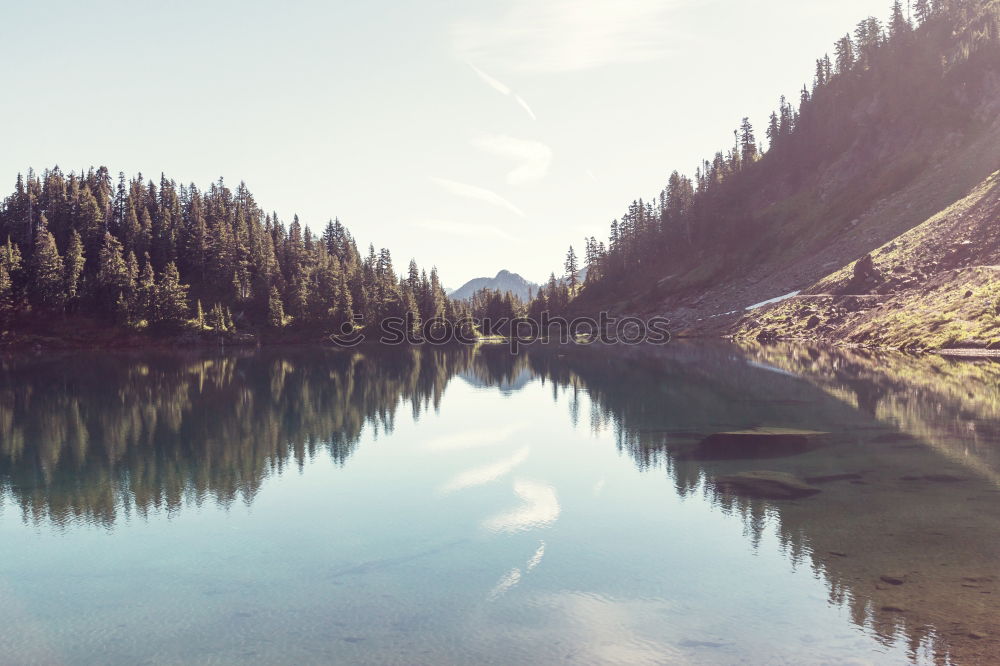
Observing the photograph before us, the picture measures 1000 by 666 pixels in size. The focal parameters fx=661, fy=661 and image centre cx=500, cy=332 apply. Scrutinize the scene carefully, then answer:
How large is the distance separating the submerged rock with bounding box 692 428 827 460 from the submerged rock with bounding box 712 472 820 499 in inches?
151

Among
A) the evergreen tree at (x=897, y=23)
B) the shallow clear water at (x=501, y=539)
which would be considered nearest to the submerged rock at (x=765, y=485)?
the shallow clear water at (x=501, y=539)

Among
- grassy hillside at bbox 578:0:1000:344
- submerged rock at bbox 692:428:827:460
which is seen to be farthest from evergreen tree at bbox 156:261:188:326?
submerged rock at bbox 692:428:827:460

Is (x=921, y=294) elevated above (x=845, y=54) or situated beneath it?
situated beneath

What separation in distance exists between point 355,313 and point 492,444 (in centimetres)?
14693

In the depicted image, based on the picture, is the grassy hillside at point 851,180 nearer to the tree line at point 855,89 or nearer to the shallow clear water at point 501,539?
the tree line at point 855,89

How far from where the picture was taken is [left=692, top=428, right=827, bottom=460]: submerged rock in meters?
32.6

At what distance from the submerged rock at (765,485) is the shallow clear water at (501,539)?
0.88m

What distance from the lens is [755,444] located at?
34.8 m

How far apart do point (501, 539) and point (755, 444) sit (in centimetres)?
1894

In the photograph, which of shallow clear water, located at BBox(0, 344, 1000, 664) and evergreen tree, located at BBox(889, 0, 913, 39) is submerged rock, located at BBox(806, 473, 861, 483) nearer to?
shallow clear water, located at BBox(0, 344, 1000, 664)

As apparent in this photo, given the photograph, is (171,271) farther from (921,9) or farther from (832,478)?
(921,9)

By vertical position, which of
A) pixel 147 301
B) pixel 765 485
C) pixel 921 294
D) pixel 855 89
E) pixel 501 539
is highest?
pixel 855 89

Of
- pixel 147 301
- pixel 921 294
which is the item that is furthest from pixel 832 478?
pixel 147 301

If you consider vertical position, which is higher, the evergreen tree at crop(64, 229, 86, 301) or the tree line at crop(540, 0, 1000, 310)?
the tree line at crop(540, 0, 1000, 310)
